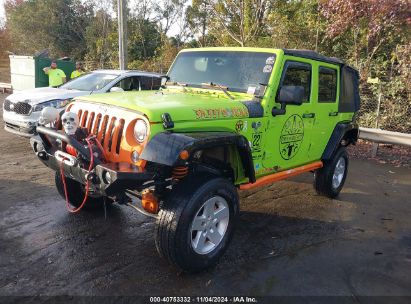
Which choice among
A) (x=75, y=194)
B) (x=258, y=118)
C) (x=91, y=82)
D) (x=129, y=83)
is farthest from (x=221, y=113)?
(x=91, y=82)

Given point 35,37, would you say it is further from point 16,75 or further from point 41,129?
point 41,129

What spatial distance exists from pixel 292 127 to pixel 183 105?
5.55 ft

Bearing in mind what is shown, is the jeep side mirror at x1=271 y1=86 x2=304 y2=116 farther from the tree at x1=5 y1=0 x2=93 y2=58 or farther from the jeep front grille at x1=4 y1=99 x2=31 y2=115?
the tree at x1=5 y1=0 x2=93 y2=58

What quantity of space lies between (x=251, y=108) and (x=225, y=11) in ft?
38.1

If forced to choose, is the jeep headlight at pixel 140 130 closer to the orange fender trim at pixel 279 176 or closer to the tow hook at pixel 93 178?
the tow hook at pixel 93 178

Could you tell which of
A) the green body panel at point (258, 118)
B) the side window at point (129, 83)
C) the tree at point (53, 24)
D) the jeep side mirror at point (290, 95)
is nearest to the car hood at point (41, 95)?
the side window at point (129, 83)

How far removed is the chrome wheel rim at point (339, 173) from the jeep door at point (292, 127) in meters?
0.91

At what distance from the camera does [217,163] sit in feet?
12.4

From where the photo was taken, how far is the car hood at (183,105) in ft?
10.7

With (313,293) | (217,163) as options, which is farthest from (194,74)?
(313,293)

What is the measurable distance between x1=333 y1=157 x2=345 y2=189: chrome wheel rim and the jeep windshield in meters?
2.34

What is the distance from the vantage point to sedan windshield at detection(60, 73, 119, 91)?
8.30 metres

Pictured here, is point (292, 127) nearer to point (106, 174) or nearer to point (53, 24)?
point (106, 174)

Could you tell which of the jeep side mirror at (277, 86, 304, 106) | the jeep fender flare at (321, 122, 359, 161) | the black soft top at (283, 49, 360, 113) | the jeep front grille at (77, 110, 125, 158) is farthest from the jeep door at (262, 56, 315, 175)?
the jeep front grille at (77, 110, 125, 158)
